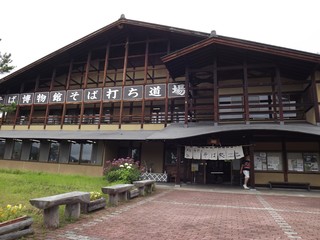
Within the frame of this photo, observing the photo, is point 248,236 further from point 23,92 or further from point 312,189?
point 23,92

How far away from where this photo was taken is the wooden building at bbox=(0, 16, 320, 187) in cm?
1306

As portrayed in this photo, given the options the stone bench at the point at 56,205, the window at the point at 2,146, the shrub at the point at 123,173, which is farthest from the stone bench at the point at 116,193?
the window at the point at 2,146

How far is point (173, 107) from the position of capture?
671 inches

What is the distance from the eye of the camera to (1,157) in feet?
64.2

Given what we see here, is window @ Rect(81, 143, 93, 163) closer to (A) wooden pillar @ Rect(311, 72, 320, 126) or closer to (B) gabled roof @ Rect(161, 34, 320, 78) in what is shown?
(B) gabled roof @ Rect(161, 34, 320, 78)

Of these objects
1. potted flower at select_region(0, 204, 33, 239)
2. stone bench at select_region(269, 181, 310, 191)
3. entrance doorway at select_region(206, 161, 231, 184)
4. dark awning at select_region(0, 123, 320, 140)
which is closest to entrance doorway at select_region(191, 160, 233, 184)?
entrance doorway at select_region(206, 161, 231, 184)

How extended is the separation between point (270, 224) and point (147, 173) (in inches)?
433

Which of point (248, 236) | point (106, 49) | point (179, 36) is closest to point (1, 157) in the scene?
point (106, 49)

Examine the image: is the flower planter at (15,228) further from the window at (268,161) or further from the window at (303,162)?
the window at (303,162)

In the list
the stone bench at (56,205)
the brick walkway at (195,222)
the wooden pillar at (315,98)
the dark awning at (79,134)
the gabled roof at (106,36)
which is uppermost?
the gabled roof at (106,36)

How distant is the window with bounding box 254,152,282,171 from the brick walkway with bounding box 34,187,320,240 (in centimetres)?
569

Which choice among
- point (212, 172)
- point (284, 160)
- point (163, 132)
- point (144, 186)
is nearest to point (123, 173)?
point (144, 186)

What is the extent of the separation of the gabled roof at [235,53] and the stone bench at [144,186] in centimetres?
756

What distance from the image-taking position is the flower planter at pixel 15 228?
12.7ft
